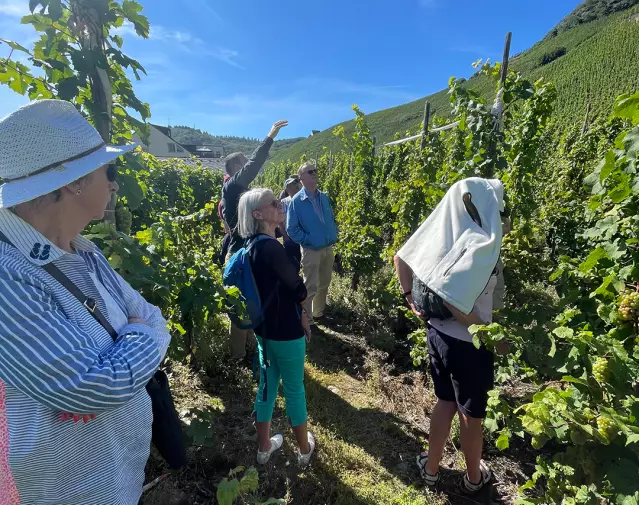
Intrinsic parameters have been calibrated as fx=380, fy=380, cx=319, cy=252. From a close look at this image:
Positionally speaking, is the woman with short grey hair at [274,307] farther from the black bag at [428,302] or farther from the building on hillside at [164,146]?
the building on hillside at [164,146]

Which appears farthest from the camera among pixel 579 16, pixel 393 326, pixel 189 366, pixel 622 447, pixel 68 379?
pixel 579 16

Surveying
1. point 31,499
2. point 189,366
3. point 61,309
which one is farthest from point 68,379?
point 189,366

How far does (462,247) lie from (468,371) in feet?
2.19

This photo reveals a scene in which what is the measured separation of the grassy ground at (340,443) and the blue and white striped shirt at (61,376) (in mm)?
1357

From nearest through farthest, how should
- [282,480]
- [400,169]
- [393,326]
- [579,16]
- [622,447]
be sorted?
[622,447]
[282,480]
[393,326]
[400,169]
[579,16]

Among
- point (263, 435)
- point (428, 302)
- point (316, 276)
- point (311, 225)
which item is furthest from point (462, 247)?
point (316, 276)

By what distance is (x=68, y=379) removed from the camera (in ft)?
Answer: 2.85

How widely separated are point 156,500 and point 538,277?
328 cm

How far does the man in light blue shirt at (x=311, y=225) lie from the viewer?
4477mm

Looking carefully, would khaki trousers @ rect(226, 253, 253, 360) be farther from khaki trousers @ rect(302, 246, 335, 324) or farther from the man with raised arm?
khaki trousers @ rect(302, 246, 335, 324)

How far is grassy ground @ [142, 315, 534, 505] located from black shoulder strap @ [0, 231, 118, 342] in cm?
153

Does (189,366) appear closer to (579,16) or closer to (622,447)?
(622,447)

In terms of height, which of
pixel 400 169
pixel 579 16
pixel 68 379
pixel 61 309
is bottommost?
pixel 68 379

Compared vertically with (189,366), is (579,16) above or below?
above
